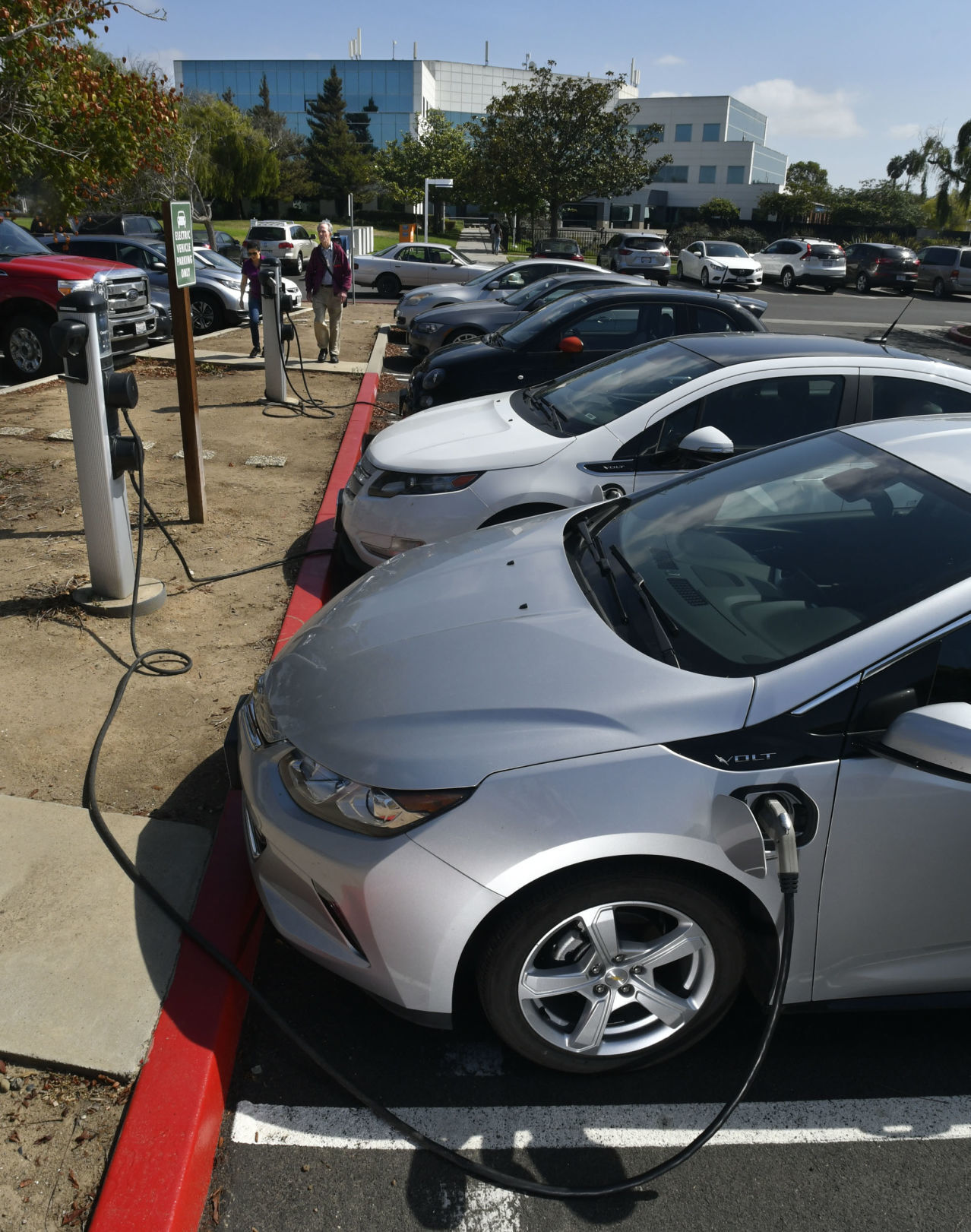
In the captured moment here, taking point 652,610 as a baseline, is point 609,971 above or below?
below

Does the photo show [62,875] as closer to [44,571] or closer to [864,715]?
[864,715]

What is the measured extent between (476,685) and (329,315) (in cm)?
1202

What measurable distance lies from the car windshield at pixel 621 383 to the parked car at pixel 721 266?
89.8 ft

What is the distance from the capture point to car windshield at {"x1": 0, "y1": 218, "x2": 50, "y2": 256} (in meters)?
12.1

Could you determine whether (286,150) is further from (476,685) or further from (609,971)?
(609,971)

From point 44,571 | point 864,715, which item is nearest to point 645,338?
point 44,571

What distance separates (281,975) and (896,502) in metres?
2.44

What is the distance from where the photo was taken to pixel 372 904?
2477mm

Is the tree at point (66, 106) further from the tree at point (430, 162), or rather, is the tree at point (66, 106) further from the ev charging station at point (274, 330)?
the tree at point (430, 162)

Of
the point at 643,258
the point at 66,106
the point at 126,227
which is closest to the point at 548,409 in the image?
the point at 66,106

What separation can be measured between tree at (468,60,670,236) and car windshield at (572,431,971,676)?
146 ft

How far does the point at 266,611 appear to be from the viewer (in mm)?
5465

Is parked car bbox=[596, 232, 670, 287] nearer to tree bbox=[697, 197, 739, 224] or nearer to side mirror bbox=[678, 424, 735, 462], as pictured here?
side mirror bbox=[678, 424, 735, 462]

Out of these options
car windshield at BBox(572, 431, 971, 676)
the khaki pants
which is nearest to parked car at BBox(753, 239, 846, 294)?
the khaki pants
